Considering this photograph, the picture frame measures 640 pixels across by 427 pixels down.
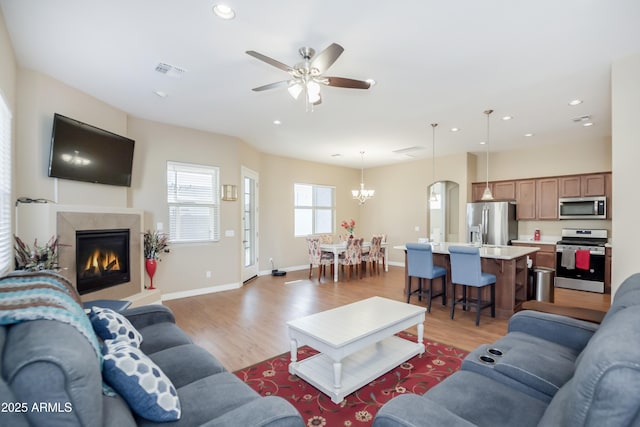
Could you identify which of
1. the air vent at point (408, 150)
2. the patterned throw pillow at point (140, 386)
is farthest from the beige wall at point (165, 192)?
the patterned throw pillow at point (140, 386)

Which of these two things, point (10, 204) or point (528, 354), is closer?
point (528, 354)

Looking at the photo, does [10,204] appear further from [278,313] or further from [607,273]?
[607,273]

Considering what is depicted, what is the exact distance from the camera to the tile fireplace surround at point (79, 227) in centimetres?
324

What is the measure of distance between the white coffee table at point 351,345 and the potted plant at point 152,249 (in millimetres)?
3108

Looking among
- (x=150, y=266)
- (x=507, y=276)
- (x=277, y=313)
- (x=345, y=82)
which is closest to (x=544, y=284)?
(x=507, y=276)

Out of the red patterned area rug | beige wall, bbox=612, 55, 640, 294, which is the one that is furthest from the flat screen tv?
beige wall, bbox=612, 55, 640, 294

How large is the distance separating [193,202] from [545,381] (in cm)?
530

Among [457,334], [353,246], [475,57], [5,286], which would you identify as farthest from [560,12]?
[353,246]

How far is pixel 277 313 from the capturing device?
4.40 m

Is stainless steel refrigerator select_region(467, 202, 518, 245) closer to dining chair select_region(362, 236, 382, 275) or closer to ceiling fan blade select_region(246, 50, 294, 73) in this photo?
dining chair select_region(362, 236, 382, 275)

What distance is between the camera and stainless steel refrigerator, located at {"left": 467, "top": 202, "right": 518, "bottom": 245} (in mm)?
6547

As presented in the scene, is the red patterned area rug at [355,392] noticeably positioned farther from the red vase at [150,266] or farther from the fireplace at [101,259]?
the red vase at [150,266]

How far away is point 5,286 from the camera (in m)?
1.34

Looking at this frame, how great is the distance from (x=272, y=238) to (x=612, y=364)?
6928 mm
